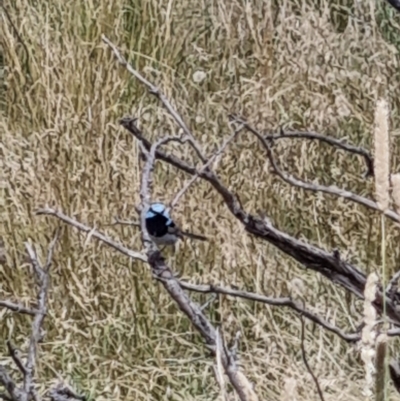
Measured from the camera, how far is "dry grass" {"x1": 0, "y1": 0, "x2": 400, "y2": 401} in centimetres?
302

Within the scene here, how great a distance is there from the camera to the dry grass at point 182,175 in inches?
119

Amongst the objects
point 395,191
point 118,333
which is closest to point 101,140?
point 118,333

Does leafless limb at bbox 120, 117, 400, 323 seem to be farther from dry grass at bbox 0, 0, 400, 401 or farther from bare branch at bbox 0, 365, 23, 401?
dry grass at bbox 0, 0, 400, 401

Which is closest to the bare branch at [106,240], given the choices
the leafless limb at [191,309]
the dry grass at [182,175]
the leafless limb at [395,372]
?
the leafless limb at [191,309]

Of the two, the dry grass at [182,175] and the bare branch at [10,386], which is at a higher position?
the bare branch at [10,386]

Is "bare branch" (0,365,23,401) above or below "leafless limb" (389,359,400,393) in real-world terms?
below

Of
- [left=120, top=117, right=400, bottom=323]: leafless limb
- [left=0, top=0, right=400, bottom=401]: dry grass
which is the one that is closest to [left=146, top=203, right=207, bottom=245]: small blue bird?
[left=0, top=0, right=400, bottom=401]: dry grass

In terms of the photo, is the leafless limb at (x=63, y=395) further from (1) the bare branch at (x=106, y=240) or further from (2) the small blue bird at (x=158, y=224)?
(2) the small blue bird at (x=158, y=224)

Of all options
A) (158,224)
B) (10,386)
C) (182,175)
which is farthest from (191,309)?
(182,175)

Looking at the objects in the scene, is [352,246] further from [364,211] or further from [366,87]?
[366,87]

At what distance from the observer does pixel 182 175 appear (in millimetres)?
3547

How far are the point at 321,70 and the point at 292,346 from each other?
1.18 m

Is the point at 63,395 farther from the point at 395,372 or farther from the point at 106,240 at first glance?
the point at 395,372

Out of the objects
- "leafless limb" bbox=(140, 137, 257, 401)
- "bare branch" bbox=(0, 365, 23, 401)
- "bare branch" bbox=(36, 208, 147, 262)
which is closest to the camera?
"leafless limb" bbox=(140, 137, 257, 401)
